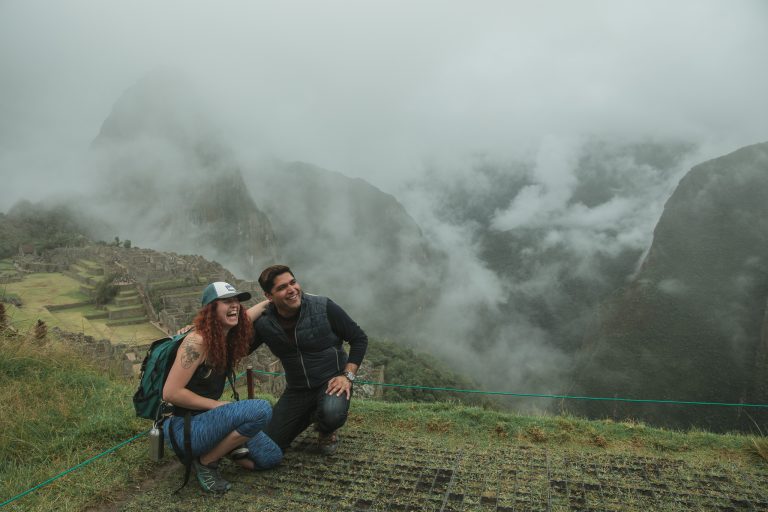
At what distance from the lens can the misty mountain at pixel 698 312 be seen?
5238 cm

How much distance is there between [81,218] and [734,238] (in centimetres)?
11394

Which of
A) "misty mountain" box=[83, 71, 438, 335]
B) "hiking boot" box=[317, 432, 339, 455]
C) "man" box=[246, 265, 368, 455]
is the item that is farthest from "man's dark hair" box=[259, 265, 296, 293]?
"misty mountain" box=[83, 71, 438, 335]

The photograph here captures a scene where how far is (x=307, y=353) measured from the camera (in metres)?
4.09

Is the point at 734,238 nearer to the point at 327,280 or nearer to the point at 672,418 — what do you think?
the point at 672,418

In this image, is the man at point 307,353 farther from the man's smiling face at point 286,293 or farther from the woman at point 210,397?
the woman at point 210,397

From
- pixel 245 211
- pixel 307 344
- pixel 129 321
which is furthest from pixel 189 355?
pixel 245 211

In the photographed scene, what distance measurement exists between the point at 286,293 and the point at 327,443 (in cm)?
130

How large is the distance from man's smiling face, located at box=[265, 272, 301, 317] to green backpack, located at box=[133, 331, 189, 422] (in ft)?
2.26

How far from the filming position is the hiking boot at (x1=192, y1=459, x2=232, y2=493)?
3465mm

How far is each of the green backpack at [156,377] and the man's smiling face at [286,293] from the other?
69 centimetres

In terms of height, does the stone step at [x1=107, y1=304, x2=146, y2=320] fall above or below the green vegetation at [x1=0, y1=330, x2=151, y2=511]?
below

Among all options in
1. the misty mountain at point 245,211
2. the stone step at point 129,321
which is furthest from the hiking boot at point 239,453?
the misty mountain at point 245,211

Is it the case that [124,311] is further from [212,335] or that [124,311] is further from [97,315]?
[212,335]

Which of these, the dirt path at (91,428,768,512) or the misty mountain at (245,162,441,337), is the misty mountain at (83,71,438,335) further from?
the dirt path at (91,428,768,512)
